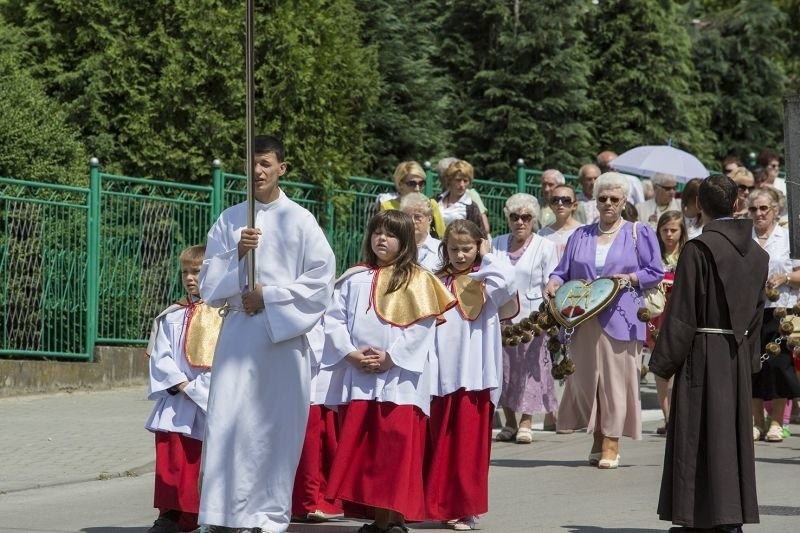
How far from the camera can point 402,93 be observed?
24.2 metres

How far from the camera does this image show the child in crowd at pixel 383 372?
8.36 metres

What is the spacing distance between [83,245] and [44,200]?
62 cm

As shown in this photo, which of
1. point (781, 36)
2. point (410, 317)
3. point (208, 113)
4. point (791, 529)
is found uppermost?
point (781, 36)

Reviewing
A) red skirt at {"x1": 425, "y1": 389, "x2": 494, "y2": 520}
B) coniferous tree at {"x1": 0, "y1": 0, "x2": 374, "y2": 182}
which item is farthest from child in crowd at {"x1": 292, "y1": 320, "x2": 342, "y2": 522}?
coniferous tree at {"x1": 0, "y1": 0, "x2": 374, "y2": 182}

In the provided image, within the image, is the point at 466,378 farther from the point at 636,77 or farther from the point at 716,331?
the point at 636,77

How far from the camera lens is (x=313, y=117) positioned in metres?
18.3

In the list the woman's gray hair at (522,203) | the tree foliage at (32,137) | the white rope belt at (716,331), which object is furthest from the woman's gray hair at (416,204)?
the tree foliage at (32,137)

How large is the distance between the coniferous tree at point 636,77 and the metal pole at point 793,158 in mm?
18198

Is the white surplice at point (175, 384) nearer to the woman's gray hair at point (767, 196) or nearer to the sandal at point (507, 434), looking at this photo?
the sandal at point (507, 434)

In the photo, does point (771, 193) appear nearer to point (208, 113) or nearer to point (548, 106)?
point (208, 113)

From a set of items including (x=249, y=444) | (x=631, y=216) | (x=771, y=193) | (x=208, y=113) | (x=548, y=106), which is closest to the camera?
(x=249, y=444)

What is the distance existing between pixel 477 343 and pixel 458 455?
27.4 inches

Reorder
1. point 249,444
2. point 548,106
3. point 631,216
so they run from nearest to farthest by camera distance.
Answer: point 249,444 < point 631,216 < point 548,106

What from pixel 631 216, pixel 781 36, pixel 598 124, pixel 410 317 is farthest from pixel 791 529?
pixel 781 36
